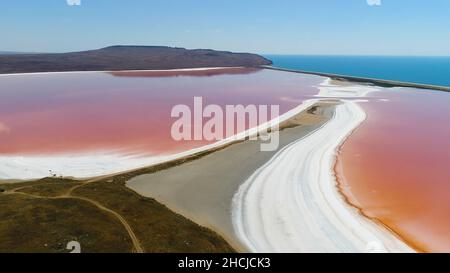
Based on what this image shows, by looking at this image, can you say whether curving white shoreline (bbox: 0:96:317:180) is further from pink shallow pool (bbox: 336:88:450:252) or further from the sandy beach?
pink shallow pool (bbox: 336:88:450:252)

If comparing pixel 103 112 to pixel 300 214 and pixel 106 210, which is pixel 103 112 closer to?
pixel 106 210

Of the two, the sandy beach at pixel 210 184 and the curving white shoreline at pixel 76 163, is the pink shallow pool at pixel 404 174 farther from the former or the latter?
the curving white shoreline at pixel 76 163

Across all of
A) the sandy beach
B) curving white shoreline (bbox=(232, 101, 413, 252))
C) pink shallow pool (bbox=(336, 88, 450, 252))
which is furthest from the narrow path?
pink shallow pool (bbox=(336, 88, 450, 252))

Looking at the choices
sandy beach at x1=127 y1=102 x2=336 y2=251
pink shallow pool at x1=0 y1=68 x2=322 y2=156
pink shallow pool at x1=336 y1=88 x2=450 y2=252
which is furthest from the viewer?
pink shallow pool at x1=0 y1=68 x2=322 y2=156

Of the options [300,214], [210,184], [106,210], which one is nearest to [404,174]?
[300,214]
